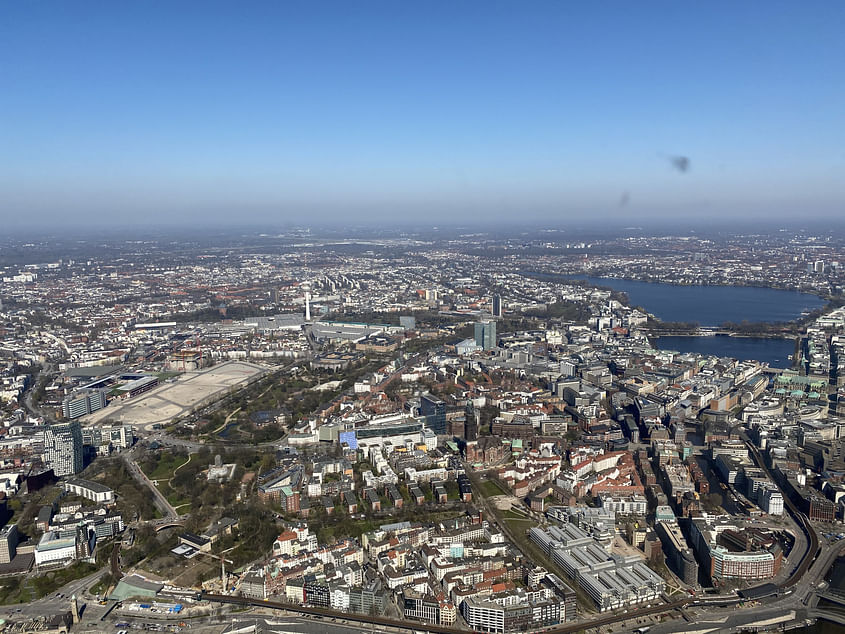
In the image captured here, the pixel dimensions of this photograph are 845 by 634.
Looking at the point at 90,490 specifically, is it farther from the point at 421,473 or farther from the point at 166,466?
the point at 421,473

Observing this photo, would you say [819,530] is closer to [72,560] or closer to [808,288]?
[72,560]

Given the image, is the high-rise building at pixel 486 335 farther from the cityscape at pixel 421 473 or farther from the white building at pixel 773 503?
the white building at pixel 773 503

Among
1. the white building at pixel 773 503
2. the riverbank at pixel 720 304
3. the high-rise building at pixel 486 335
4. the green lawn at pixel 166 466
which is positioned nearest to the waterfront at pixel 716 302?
the riverbank at pixel 720 304

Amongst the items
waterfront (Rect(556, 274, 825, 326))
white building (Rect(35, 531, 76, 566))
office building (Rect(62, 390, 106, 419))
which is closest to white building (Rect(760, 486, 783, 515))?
white building (Rect(35, 531, 76, 566))

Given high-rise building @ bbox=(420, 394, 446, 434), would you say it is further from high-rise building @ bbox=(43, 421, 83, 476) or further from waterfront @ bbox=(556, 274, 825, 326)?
waterfront @ bbox=(556, 274, 825, 326)

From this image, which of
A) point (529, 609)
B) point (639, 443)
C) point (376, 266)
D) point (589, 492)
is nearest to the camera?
point (529, 609)

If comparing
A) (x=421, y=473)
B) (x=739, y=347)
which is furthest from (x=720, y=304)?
(x=421, y=473)

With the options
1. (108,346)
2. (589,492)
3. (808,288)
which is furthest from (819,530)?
(808,288)
